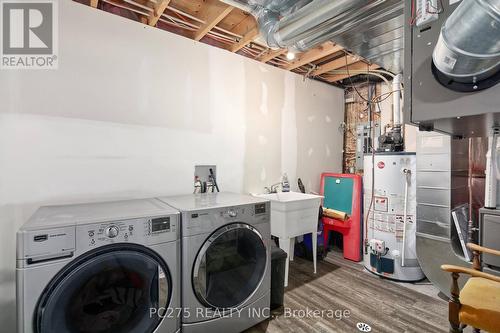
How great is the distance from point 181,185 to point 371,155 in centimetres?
216

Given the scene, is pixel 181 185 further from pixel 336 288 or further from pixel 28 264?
pixel 336 288

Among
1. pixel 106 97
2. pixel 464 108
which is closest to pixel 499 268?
pixel 464 108

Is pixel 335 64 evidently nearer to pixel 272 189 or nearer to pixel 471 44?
pixel 272 189

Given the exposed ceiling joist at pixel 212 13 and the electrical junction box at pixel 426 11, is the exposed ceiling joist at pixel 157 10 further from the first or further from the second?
the electrical junction box at pixel 426 11

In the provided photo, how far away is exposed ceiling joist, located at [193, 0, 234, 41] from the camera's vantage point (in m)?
2.00

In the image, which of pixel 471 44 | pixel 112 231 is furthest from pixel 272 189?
pixel 471 44

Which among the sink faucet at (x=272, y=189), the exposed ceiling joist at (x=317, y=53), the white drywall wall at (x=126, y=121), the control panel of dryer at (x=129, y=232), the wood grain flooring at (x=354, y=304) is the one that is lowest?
the wood grain flooring at (x=354, y=304)

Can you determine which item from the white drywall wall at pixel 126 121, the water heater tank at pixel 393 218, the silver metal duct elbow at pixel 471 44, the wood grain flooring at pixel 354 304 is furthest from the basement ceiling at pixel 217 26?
the wood grain flooring at pixel 354 304

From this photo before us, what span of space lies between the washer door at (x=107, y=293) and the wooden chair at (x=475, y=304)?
162 centimetres

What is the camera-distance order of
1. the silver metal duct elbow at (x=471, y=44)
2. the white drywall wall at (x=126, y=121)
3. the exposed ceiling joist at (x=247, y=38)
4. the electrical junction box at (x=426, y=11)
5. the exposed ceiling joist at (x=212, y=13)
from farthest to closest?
the exposed ceiling joist at (x=247, y=38) < the exposed ceiling joist at (x=212, y=13) < the white drywall wall at (x=126, y=121) < the electrical junction box at (x=426, y=11) < the silver metal duct elbow at (x=471, y=44)

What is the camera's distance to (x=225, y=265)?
1756 millimetres

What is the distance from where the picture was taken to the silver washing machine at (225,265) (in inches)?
61.4

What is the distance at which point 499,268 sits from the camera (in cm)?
187

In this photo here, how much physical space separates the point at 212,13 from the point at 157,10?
1.47ft
